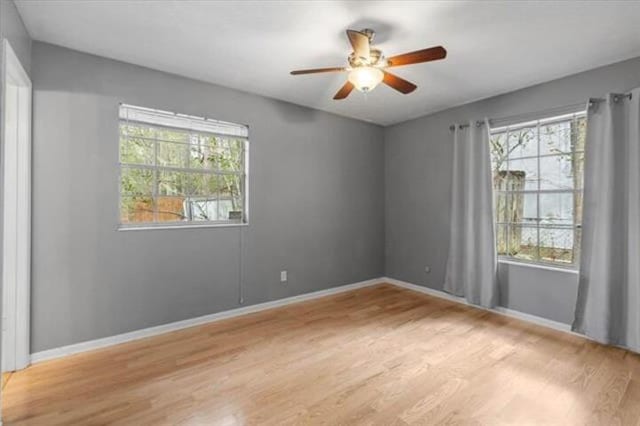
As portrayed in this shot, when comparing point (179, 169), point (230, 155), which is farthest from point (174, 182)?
point (230, 155)

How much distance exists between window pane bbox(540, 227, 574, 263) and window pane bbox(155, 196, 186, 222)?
385cm

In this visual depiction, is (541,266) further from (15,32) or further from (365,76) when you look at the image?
(15,32)

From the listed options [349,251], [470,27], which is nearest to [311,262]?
[349,251]

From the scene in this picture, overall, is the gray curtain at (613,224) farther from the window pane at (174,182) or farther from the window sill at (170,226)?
the window pane at (174,182)

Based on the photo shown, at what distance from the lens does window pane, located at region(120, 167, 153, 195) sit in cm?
289

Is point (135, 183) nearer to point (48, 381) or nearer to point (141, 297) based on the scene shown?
point (141, 297)

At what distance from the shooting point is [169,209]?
3.15m

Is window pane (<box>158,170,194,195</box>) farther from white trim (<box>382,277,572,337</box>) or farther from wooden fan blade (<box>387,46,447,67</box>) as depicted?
white trim (<box>382,277,572,337</box>)

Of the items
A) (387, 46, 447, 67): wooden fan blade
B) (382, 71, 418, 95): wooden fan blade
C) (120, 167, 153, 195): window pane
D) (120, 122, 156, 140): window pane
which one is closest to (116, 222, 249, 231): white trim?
(120, 167, 153, 195): window pane

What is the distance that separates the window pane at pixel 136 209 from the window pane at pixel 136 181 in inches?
2.6

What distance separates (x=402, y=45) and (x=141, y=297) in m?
3.20

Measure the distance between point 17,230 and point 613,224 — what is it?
4.83m

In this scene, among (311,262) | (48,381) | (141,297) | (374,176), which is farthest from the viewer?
(374,176)

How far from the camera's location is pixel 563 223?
3.19 meters
